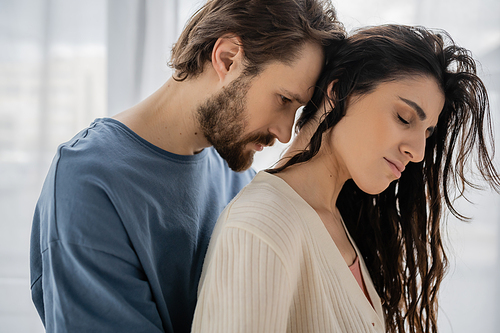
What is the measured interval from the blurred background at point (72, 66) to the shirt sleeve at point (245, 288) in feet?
3.39

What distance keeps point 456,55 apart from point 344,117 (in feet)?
1.11

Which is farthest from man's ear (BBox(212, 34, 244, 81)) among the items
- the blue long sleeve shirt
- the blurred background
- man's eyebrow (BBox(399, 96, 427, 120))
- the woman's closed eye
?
the blurred background

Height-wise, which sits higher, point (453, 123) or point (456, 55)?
point (456, 55)

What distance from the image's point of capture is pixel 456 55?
885 millimetres

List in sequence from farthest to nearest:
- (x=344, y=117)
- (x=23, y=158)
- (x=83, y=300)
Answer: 1. (x=23, y=158)
2. (x=344, y=117)
3. (x=83, y=300)

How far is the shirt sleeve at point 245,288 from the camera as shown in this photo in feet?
1.94

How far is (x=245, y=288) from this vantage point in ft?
1.96

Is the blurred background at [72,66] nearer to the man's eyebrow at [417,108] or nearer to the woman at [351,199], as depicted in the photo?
the woman at [351,199]

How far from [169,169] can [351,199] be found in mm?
576

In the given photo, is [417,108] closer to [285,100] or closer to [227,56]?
[285,100]

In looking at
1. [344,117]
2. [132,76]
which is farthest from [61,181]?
[132,76]

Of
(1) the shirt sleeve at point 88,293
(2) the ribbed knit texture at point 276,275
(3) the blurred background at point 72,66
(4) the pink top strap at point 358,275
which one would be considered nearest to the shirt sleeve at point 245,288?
(2) the ribbed knit texture at point 276,275

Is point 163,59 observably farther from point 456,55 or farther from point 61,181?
point 456,55

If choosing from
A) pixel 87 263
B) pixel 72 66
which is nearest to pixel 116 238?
pixel 87 263
